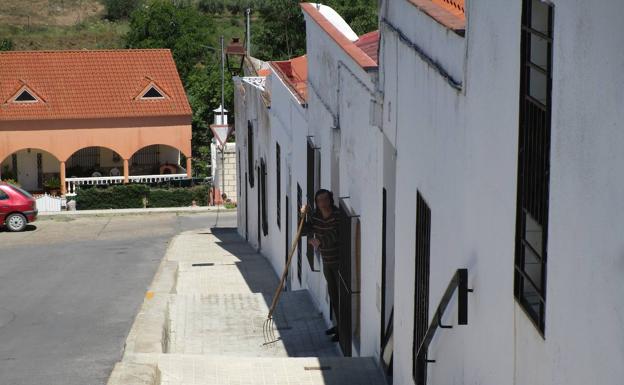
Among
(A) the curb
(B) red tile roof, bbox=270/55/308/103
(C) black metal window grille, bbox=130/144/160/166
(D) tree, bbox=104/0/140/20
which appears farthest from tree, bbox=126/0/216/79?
(B) red tile roof, bbox=270/55/308/103

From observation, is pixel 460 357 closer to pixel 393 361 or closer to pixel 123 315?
pixel 393 361

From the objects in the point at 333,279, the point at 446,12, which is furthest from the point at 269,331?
the point at 446,12

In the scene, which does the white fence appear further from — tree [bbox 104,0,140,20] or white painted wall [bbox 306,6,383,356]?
tree [bbox 104,0,140,20]

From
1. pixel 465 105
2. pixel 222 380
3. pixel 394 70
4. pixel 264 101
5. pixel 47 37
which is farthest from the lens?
pixel 47 37

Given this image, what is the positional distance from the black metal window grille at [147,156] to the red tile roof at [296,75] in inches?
1079

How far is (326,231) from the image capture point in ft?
37.0

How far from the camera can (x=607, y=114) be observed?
3561mm

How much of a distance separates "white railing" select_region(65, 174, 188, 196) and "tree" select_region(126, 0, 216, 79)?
17.4 metres

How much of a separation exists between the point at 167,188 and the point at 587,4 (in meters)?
38.9

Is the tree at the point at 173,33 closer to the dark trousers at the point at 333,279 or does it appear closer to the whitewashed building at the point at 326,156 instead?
the whitewashed building at the point at 326,156

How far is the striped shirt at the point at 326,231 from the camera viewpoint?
36.8 ft

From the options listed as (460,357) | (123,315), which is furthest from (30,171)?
(460,357)

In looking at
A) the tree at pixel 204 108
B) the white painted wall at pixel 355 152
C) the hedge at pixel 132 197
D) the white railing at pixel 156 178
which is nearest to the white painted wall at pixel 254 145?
the white painted wall at pixel 355 152

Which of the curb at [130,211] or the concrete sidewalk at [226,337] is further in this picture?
the curb at [130,211]
